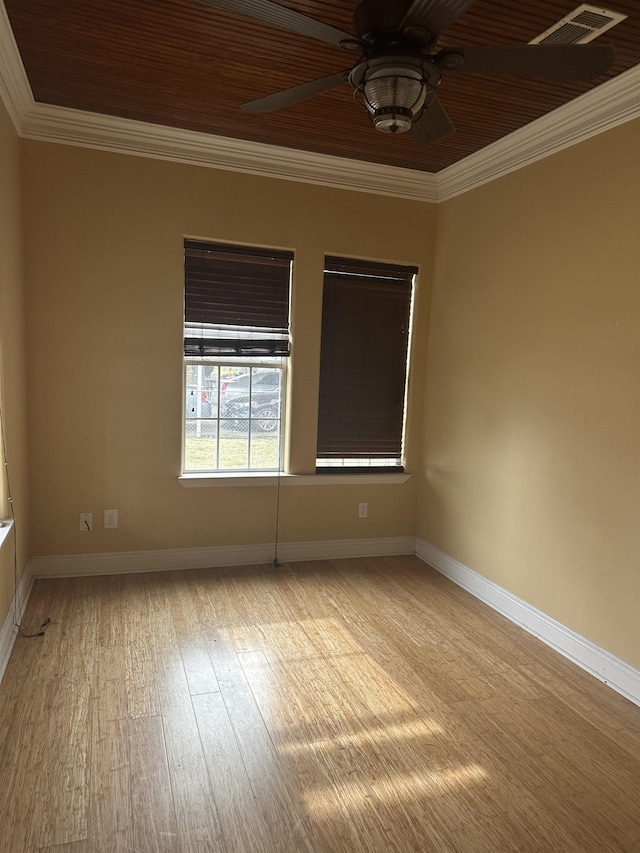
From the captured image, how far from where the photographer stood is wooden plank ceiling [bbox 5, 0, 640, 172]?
220 cm

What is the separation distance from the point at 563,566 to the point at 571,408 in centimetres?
84

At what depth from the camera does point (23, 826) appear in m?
1.76

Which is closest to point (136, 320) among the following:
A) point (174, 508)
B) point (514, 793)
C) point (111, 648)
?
point (174, 508)

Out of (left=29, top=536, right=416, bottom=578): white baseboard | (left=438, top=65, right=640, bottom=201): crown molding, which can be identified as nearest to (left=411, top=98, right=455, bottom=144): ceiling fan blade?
(left=438, top=65, right=640, bottom=201): crown molding

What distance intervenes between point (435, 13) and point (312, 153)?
232cm

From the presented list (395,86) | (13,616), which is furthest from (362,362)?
(13,616)

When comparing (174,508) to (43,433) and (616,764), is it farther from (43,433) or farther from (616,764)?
(616,764)

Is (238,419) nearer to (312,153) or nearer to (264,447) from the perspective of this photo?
(264,447)

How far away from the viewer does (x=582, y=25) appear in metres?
2.21

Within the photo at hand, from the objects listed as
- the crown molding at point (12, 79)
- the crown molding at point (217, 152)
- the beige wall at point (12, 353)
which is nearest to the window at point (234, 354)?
the crown molding at point (217, 152)

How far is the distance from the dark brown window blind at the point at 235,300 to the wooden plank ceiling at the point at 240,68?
28.2 inches

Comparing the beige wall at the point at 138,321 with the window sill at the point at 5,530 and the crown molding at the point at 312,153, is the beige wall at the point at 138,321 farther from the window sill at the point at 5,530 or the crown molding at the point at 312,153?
the window sill at the point at 5,530

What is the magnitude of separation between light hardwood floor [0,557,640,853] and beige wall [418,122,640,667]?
1.48 feet

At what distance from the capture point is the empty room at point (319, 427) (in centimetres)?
195
